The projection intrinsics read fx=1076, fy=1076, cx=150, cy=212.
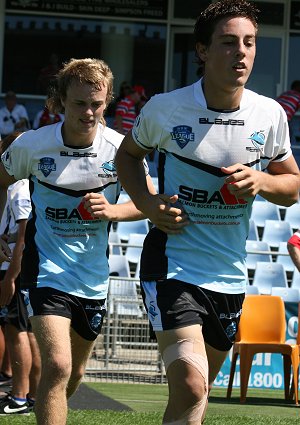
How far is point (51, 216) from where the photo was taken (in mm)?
5965

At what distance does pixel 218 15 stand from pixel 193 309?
4.23 ft

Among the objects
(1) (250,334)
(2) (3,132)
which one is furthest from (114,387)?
(2) (3,132)

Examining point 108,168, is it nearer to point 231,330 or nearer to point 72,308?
point 72,308

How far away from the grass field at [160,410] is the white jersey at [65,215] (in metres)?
2.33

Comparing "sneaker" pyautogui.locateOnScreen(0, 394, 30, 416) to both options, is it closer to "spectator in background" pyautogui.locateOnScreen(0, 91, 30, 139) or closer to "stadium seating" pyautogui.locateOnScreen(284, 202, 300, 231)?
"stadium seating" pyautogui.locateOnScreen(284, 202, 300, 231)

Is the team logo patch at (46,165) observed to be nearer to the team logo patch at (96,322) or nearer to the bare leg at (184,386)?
the team logo patch at (96,322)

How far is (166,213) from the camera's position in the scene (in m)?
4.59

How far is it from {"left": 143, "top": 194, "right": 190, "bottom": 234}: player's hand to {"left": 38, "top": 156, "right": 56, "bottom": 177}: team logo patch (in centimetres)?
145

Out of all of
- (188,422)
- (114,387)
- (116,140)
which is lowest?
(114,387)

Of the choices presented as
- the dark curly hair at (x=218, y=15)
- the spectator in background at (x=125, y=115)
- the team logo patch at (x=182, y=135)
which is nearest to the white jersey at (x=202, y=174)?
the team logo patch at (x=182, y=135)

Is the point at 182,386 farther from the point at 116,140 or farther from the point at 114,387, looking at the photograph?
the point at 114,387

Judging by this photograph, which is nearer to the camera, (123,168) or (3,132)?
(123,168)

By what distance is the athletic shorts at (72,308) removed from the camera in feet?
18.8

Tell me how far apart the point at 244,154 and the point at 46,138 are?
1748 millimetres
